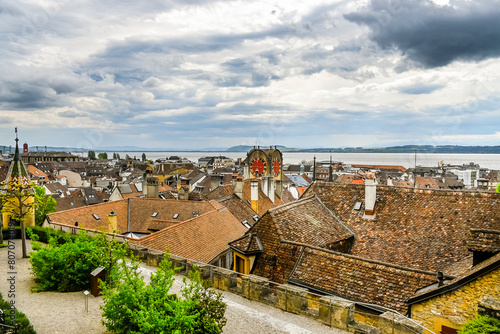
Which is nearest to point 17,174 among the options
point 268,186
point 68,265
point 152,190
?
point 68,265

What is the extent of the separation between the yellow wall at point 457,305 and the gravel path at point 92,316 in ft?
12.7

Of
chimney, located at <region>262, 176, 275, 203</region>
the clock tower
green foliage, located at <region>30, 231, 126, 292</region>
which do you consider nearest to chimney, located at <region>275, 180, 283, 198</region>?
the clock tower

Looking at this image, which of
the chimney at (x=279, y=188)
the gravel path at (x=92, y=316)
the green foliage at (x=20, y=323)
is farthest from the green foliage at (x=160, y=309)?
the chimney at (x=279, y=188)

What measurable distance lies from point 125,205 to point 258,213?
13.0 meters

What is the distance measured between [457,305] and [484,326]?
2.97m

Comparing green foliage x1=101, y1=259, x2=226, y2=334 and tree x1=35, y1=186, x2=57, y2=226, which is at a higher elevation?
green foliage x1=101, y1=259, x2=226, y2=334

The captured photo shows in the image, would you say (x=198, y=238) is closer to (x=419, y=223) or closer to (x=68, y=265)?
(x=68, y=265)

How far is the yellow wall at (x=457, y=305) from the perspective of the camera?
35.4 feet

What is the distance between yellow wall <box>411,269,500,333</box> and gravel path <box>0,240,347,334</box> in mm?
3859

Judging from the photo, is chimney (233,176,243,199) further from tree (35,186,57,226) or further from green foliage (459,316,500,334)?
green foliage (459,316,500,334)

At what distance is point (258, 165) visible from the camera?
50562mm

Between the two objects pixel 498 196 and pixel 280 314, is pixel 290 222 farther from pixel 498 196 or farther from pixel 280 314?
pixel 498 196

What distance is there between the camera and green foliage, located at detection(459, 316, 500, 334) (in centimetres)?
841

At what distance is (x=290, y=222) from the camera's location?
18.1 metres
